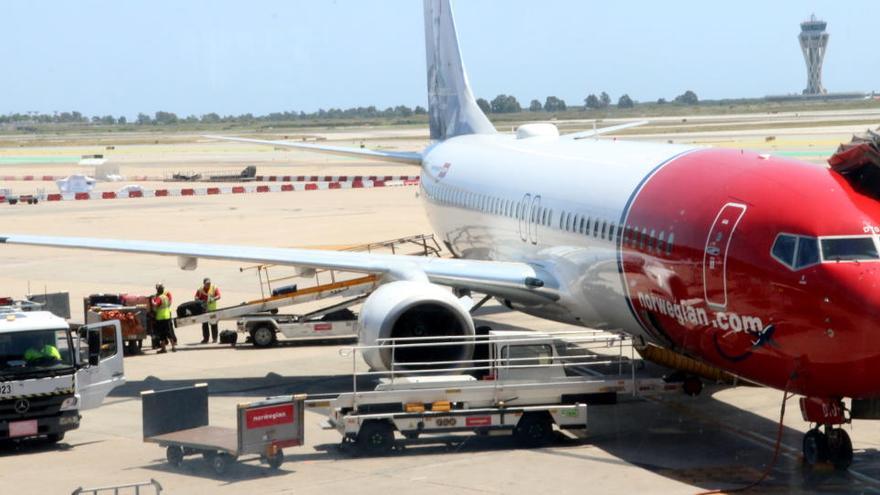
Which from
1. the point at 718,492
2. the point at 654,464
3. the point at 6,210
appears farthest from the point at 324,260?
the point at 6,210

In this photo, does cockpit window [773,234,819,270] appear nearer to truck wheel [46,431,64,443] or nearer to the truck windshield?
the truck windshield

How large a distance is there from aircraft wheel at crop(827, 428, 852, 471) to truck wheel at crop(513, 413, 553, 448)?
12.8 ft

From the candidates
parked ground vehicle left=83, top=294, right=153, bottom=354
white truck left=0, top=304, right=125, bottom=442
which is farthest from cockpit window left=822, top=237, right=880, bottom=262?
parked ground vehicle left=83, top=294, right=153, bottom=354

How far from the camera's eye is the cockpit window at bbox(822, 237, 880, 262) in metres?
15.1

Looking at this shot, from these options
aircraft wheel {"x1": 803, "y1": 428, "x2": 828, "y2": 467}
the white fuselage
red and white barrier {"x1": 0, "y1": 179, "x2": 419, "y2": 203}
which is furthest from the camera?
red and white barrier {"x1": 0, "y1": 179, "x2": 419, "y2": 203}

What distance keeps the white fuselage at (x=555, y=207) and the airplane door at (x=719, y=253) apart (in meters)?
2.68

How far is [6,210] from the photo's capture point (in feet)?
221

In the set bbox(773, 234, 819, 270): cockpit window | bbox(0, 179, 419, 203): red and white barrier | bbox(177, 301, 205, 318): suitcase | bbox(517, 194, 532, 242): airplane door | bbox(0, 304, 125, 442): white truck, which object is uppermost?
bbox(773, 234, 819, 270): cockpit window

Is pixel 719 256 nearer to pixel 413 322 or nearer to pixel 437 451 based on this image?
pixel 437 451

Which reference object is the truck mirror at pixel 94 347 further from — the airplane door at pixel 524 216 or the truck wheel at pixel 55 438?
the airplane door at pixel 524 216

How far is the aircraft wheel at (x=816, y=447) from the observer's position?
658 inches

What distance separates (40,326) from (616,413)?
28.6 ft

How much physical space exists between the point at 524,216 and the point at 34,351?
30.1 ft

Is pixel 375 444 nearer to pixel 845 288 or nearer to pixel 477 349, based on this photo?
pixel 477 349
